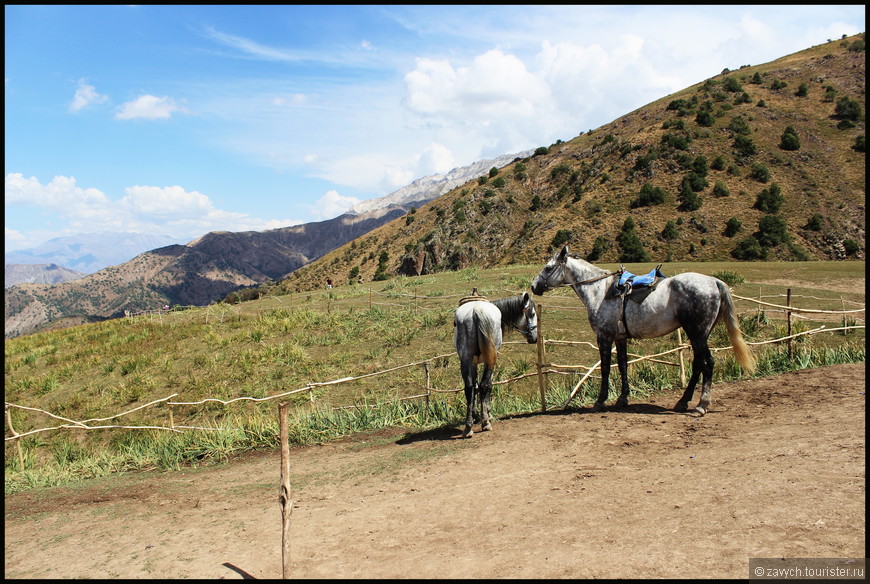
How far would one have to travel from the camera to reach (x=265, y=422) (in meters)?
11.4

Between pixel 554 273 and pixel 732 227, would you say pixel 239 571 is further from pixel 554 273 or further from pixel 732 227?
→ pixel 732 227

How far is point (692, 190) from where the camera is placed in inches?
2152

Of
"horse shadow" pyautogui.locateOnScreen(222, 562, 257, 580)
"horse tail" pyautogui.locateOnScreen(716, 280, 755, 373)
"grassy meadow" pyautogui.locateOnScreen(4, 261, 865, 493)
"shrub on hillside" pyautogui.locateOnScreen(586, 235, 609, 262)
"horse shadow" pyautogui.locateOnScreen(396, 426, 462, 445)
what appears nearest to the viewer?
"horse shadow" pyautogui.locateOnScreen(222, 562, 257, 580)

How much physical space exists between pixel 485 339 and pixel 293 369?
10360 mm

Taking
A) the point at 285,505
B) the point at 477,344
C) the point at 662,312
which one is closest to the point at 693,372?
the point at 662,312

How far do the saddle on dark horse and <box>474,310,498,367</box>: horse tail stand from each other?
2601 millimetres

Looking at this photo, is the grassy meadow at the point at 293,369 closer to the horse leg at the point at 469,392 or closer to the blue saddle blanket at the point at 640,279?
the horse leg at the point at 469,392

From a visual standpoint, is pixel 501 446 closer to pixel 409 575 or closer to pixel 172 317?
pixel 409 575

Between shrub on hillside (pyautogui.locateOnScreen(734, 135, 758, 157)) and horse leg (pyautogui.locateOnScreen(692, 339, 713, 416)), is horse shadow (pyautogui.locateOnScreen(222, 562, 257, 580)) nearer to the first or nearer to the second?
horse leg (pyautogui.locateOnScreen(692, 339, 713, 416))

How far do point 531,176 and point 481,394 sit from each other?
72.9 metres

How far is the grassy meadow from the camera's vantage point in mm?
10711

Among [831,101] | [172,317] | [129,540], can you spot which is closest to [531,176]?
[831,101]

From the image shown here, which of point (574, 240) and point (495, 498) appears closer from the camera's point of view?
point (495, 498)

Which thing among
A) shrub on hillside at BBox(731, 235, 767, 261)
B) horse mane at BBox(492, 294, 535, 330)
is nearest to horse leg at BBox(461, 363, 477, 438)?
horse mane at BBox(492, 294, 535, 330)
